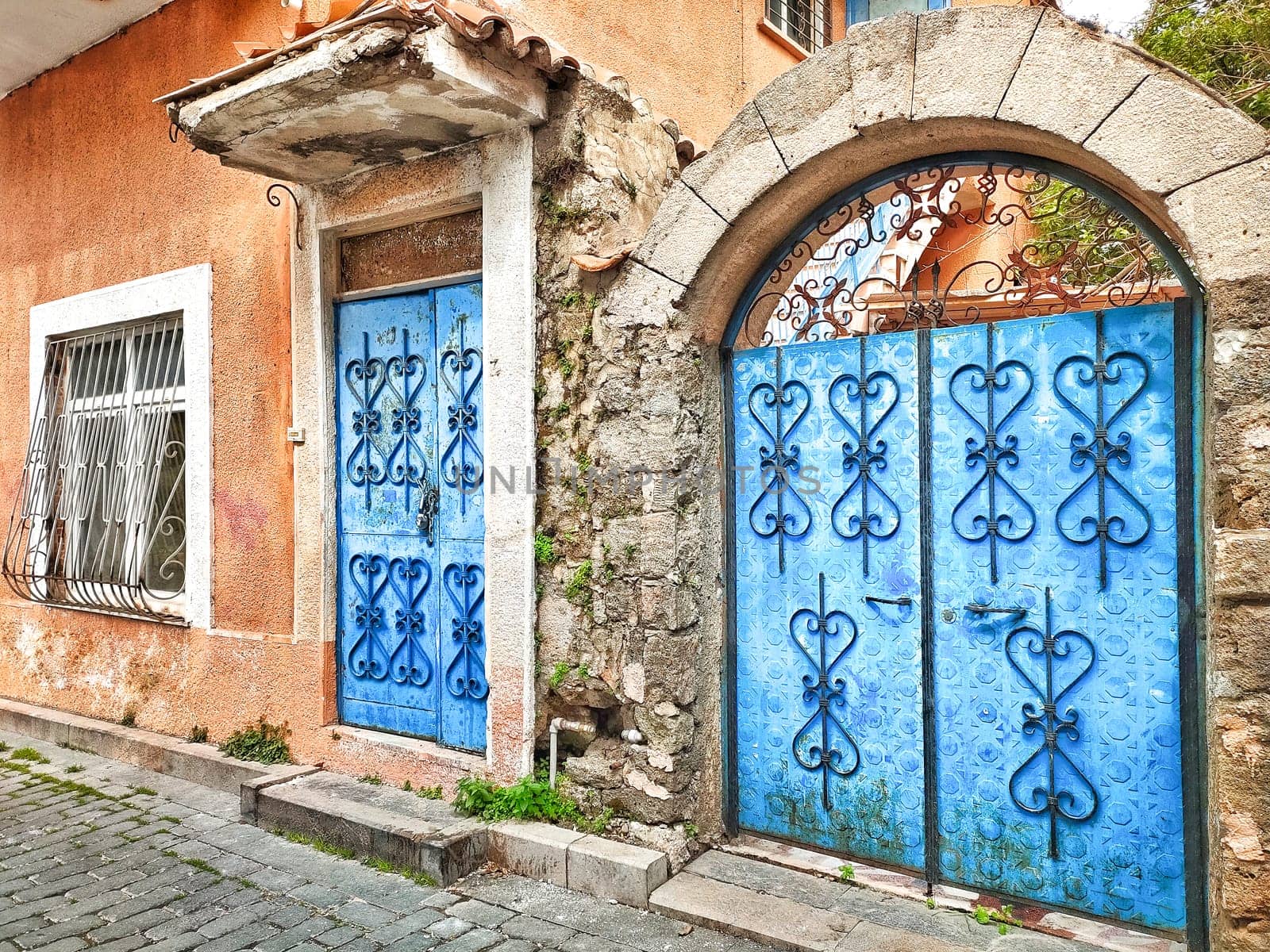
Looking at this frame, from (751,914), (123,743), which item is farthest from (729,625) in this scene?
(123,743)

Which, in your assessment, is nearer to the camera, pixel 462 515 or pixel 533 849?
pixel 533 849

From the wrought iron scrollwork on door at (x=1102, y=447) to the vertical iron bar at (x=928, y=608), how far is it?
476mm

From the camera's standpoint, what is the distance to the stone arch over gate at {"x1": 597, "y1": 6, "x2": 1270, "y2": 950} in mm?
2695

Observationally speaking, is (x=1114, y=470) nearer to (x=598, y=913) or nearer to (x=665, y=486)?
(x=665, y=486)

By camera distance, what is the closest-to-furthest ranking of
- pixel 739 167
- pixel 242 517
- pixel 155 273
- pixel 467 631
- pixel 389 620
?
pixel 739 167, pixel 467 631, pixel 389 620, pixel 242 517, pixel 155 273

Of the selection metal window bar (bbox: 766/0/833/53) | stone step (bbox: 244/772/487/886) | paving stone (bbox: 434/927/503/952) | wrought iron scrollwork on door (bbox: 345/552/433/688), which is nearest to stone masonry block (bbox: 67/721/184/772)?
stone step (bbox: 244/772/487/886)

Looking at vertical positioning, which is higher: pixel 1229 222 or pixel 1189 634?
pixel 1229 222

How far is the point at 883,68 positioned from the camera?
3.35 meters

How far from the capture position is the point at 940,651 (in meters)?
3.50

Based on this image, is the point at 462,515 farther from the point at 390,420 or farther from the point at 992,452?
the point at 992,452

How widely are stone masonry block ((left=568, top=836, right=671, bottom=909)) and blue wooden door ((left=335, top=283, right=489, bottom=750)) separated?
3.15ft

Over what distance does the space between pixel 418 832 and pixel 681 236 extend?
9.45 feet

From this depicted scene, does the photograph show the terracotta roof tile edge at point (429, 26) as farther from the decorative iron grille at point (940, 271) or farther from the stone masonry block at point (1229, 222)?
the stone masonry block at point (1229, 222)

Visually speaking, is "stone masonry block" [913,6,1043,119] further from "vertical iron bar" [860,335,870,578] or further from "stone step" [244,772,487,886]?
"stone step" [244,772,487,886]
